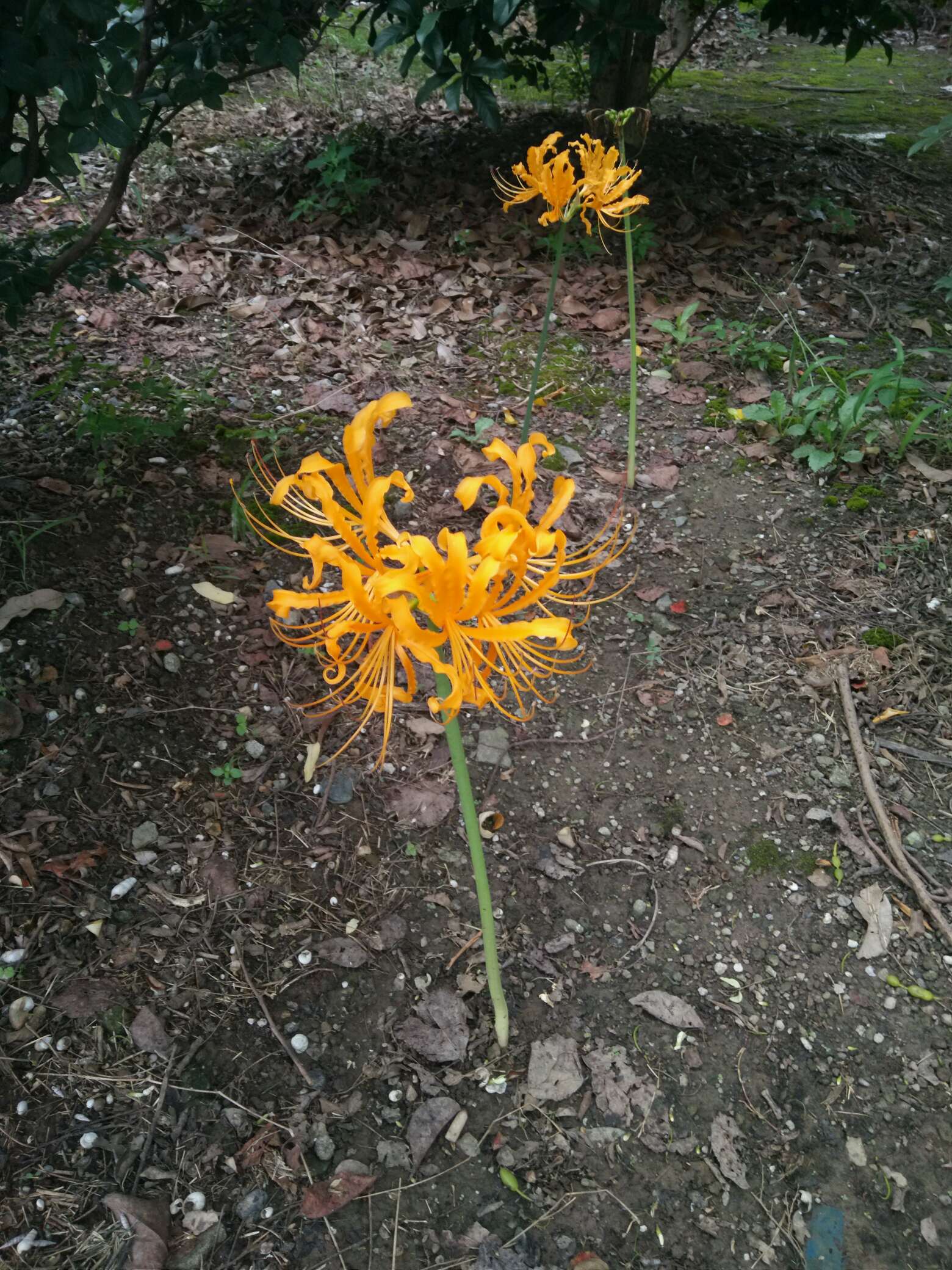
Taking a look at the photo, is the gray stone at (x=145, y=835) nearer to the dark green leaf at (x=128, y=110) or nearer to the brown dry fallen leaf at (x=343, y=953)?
the brown dry fallen leaf at (x=343, y=953)

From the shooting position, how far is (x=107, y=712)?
2170mm

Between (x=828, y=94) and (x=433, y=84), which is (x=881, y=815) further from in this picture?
(x=828, y=94)

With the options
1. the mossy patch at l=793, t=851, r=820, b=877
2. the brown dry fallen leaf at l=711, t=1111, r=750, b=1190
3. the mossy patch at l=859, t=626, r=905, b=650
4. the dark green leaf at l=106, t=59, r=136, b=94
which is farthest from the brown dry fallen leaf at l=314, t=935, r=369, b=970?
the dark green leaf at l=106, t=59, r=136, b=94

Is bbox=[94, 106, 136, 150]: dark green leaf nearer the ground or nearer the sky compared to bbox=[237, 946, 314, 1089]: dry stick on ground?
nearer the sky

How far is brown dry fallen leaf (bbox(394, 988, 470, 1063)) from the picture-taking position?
1.79 m

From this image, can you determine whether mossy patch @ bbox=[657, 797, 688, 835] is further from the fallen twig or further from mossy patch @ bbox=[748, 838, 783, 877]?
the fallen twig

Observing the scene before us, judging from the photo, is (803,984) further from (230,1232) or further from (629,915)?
(230,1232)

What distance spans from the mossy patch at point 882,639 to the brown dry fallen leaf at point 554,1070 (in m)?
1.45

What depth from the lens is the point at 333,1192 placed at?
1584 millimetres

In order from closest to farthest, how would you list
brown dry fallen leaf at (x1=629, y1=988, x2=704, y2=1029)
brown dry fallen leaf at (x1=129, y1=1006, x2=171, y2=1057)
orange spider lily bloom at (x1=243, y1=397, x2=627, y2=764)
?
orange spider lily bloom at (x1=243, y1=397, x2=627, y2=764), brown dry fallen leaf at (x1=129, y1=1006, x2=171, y2=1057), brown dry fallen leaf at (x1=629, y1=988, x2=704, y2=1029)

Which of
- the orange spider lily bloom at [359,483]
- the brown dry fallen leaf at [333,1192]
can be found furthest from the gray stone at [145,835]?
the orange spider lily bloom at [359,483]

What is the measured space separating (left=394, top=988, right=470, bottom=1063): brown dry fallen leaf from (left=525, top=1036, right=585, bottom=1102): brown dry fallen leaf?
14cm

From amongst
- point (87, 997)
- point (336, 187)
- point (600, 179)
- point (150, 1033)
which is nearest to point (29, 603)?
point (87, 997)

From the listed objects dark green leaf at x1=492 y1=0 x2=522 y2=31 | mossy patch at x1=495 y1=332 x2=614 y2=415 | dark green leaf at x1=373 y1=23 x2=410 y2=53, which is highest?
dark green leaf at x1=492 y1=0 x2=522 y2=31
